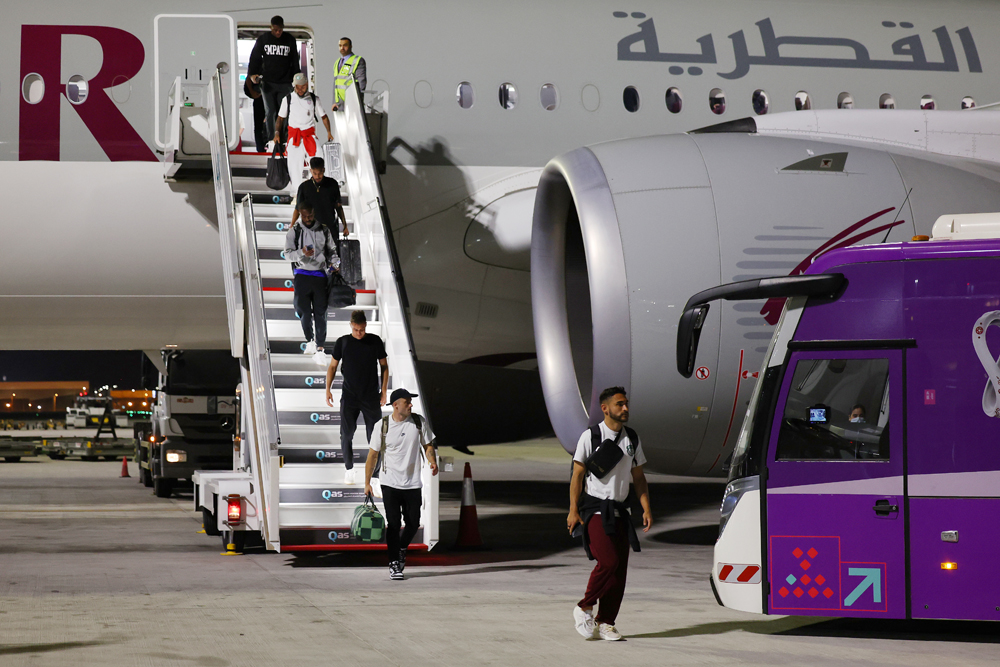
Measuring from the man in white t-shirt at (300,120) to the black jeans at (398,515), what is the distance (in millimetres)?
4057

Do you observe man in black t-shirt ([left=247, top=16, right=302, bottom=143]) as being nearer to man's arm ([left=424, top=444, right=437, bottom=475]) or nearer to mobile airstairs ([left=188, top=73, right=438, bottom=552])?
mobile airstairs ([left=188, top=73, right=438, bottom=552])

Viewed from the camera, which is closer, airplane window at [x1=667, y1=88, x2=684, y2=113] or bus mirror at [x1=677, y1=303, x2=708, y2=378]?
bus mirror at [x1=677, y1=303, x2=708, y2=378]

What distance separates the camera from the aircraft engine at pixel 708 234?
907cm

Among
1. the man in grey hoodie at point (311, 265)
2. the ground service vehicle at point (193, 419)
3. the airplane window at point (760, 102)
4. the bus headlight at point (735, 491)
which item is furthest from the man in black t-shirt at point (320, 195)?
the ground service vehicle at point (193, 419)

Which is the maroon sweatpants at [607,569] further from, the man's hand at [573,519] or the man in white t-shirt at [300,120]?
the man in white t-shirt at [300,120]

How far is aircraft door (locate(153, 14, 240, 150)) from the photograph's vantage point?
454 inches

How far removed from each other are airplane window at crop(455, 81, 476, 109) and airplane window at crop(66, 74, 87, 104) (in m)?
3.53

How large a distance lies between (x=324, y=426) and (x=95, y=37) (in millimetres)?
4292

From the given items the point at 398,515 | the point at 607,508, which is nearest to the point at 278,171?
the point at 398,515

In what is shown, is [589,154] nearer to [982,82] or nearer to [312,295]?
[312,295]

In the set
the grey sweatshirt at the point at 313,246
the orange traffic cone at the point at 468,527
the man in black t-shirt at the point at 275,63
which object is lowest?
the orange traffic cone at the point at 468,527

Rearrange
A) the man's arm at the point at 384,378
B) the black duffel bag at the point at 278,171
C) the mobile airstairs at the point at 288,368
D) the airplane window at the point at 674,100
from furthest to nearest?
the airplane window at the point at 674,100 → the black duffel bag at the point at 278,171 → the man's arm at the point at 384,378 → the mobile airstairs at the point at 288,368

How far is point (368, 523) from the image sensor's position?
9.52m

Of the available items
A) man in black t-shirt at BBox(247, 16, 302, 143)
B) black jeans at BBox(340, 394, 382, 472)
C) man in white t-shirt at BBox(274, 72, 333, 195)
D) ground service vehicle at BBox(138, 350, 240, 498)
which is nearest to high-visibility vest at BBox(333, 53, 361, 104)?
man in white t-shirt at BBox(274, 72, 333, 195)
